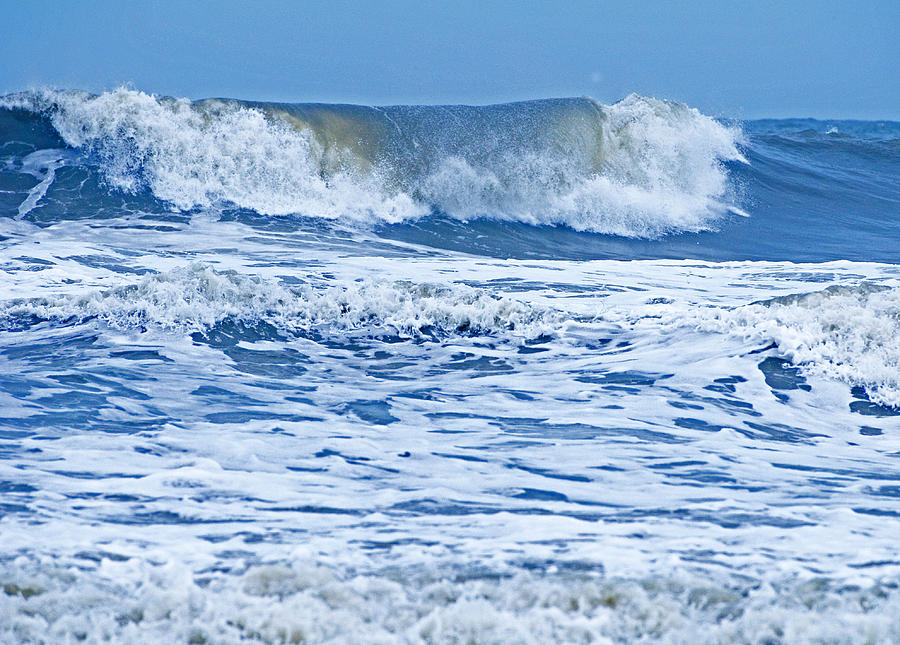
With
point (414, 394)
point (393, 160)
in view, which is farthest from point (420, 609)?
point (393, 160)

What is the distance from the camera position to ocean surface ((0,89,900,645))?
8.73 ft

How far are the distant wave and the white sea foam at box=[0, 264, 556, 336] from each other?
4.48 metres

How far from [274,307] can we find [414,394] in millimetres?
2107

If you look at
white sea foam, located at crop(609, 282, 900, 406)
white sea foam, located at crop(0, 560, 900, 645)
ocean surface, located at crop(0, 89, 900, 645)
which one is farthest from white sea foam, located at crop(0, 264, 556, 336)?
white sea foam, located at crop(0, 560, 900, 645)

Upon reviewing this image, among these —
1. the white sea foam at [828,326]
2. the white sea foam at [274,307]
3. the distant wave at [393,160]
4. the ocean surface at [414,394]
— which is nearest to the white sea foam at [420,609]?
the ocean surface at [414,394]

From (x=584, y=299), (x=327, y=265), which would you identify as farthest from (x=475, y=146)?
(x=584, y=299)

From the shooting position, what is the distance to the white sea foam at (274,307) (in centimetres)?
671

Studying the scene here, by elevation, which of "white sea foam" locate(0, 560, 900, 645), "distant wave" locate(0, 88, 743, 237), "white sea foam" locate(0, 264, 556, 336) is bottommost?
"white sea foam" locate(0, 560, 900, 645)

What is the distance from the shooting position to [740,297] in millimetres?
7840

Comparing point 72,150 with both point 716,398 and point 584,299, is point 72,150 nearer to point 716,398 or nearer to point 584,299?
point 584,299

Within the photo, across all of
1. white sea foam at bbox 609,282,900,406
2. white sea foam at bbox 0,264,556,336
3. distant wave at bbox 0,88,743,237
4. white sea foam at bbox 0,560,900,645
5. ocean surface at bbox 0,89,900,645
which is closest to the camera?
white sea foam at bbox 0,560,900,645

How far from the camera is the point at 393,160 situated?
1266 centimetres

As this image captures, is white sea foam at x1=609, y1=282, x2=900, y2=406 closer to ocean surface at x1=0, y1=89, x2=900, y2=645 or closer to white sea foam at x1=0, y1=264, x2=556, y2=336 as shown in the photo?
ocean surface at x1=0, y1=89, x2=900, y2=645

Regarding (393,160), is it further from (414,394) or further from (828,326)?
(414,394)
